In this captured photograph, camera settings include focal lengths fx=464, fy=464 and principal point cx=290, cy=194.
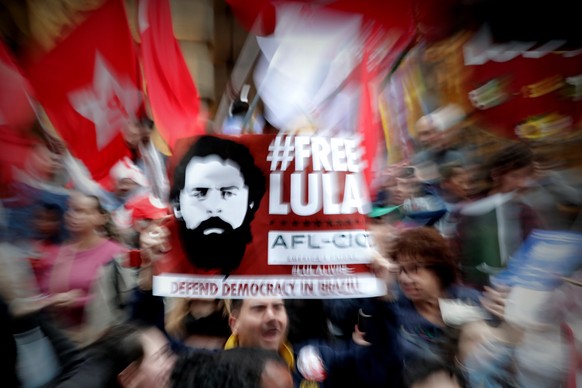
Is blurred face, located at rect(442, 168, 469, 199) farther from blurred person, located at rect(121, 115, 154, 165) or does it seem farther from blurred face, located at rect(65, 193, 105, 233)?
blurred face, located at rect(65, 193, 105, 233)

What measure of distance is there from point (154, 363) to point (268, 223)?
0.39 m

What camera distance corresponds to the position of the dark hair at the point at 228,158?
1.03 metres

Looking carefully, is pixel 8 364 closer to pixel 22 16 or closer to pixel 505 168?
pixel 22 16

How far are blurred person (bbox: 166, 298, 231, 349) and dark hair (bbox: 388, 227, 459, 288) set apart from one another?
41 centimetres

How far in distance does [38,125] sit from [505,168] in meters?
1.11

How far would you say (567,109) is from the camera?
3.65 ft

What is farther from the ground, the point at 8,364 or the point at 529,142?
the point at 529,142

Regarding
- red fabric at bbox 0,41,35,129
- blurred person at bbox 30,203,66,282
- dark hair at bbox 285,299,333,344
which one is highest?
red fabric at bbox 0,41,35,129

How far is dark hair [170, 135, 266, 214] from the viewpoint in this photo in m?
1.03

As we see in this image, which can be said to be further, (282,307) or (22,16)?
(22,16)

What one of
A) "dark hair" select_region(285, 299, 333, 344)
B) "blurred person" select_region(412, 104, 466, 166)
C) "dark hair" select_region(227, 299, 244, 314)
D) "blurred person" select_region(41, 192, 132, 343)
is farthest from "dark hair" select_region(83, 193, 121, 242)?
"blurred person" select_region(412, 104, 466, 166)

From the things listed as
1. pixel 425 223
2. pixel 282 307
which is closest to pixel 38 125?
pixel 282 307

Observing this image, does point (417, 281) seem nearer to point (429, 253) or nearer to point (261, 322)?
point (429, 253)

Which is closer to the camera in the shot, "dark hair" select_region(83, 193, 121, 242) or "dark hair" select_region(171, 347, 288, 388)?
"dark hair" select_region(171, 347, 288, 388)
